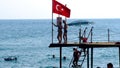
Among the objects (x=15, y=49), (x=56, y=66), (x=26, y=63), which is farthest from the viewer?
(x=15, y=49)

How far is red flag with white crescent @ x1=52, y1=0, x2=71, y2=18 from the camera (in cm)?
3100

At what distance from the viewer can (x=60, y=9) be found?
31.2 metres

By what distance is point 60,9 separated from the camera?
102 feet

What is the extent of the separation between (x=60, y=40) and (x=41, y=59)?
66098 mm

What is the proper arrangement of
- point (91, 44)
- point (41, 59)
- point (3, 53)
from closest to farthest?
point (91, 44) → point (41, 59) → point (3, 53)

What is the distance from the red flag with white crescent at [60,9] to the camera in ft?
102

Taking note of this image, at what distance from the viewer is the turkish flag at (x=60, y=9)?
102 feet

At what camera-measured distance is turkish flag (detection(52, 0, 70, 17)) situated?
31000 mm

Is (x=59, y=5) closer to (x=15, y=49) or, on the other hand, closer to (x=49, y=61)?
(x=49, y=61)

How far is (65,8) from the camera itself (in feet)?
103

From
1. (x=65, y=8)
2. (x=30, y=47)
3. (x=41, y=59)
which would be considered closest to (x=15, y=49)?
(x=30, y=47)

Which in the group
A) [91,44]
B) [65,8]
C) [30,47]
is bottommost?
[30,47]

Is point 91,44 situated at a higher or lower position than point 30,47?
higher

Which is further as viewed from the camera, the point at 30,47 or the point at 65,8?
the point at 30,47
